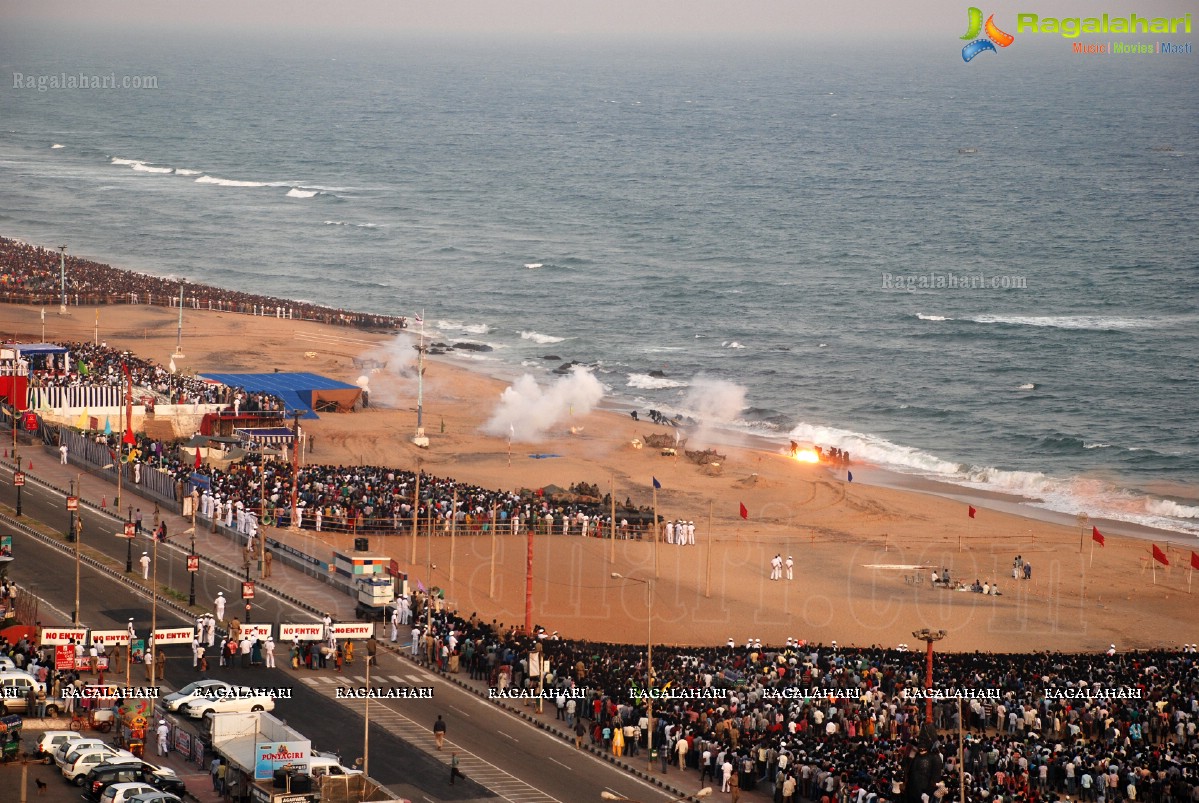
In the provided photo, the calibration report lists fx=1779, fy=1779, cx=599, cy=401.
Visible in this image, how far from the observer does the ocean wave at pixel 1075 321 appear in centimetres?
13575

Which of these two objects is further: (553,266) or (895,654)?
(553,266)

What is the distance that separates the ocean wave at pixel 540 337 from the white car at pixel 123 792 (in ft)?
289

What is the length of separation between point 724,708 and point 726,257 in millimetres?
126853

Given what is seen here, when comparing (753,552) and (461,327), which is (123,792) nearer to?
(753,552)

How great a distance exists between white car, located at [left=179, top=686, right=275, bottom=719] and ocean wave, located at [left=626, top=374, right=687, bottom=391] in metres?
64.2

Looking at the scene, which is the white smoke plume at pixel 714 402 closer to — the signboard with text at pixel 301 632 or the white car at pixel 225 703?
the signboard with text at pixel 301 632

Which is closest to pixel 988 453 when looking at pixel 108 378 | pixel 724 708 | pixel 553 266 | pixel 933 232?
pixel 108 378

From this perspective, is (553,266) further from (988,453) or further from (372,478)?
(372,478)

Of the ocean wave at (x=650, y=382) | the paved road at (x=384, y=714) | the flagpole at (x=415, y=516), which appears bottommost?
the paved road at (x=384, y=714)

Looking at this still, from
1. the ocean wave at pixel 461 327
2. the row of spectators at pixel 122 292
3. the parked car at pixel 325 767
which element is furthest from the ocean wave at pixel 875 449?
the parked car at pixel 325 767

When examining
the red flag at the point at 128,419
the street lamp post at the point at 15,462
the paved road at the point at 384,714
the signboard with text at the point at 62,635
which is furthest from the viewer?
the red flag at the point at 128,419

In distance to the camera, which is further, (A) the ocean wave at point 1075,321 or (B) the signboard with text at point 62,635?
(A) the ocean wave at point 1075,321

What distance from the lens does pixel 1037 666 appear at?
53781mm

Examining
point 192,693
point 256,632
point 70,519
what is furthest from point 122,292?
point 192,693
